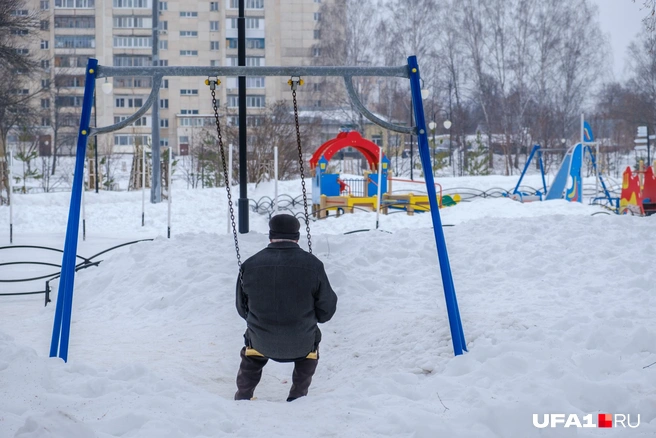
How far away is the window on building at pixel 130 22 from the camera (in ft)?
180

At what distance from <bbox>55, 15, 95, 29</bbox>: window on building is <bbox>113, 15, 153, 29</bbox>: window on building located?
1755 millimetres

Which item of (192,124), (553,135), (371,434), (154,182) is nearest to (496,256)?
(371,434)

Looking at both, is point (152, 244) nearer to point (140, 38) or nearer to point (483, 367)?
point (483, 367)

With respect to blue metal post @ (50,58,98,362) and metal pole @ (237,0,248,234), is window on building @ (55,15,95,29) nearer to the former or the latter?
metal pole @ (237,0,248,234)

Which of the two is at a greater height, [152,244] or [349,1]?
[349,1]

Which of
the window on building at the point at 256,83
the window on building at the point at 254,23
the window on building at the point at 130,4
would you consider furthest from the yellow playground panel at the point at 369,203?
the window on building at the point at 130,4

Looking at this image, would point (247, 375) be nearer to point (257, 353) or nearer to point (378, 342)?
point (257, 353)

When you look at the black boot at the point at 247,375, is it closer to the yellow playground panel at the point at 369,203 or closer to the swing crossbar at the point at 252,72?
the swing crossbar at the point at 252,72

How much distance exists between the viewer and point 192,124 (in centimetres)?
5525

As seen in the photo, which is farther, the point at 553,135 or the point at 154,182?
the point at 553,135

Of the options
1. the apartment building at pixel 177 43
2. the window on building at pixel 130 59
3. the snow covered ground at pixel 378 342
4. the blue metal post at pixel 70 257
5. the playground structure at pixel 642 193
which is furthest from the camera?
the window on building at pixel 130 59

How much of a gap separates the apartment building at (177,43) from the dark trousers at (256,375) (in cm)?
4725

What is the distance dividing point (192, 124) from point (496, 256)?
4718 centimetres

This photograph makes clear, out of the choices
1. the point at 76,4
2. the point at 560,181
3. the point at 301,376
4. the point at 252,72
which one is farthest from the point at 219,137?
the point at 76,4
